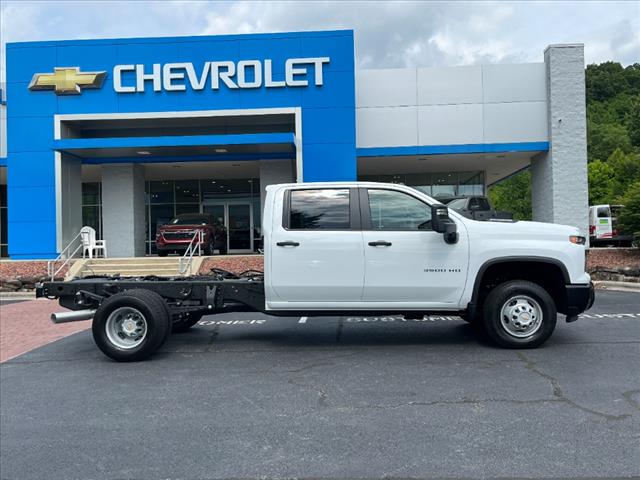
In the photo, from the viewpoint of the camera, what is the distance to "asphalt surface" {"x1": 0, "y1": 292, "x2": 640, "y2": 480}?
3.69 metres

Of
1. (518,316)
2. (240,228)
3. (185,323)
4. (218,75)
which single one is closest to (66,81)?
(218,75)

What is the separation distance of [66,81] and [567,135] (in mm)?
18072

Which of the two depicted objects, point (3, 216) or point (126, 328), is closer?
point (126, 328)

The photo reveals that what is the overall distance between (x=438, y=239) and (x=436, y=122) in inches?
580

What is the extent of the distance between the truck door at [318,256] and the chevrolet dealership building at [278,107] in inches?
489

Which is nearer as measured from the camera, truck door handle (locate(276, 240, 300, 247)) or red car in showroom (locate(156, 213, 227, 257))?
truck door handle (locate(276, 240, 300, 247))

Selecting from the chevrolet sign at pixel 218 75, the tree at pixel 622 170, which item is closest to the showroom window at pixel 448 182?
the chevrolet sign at pixel 218 75

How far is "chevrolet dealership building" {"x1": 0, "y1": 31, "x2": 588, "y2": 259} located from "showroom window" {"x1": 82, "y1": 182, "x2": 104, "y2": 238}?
23.0 ft

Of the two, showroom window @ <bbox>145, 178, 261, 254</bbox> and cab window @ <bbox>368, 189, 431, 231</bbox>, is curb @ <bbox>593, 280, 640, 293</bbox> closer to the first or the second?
cab window @ <bbox>368, 189, 431, 231</bbox>

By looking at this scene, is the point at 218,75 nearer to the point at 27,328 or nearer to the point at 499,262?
the point at 27,328

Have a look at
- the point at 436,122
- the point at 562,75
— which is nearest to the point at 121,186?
the point at 436,122

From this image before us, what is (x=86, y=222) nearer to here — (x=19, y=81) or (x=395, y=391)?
(x=19, y=81)

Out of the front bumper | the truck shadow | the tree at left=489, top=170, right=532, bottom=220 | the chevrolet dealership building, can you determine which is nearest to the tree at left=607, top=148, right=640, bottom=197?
the tree at left=489, top=170, right=532, bottom=220

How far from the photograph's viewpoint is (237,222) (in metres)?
25.4
